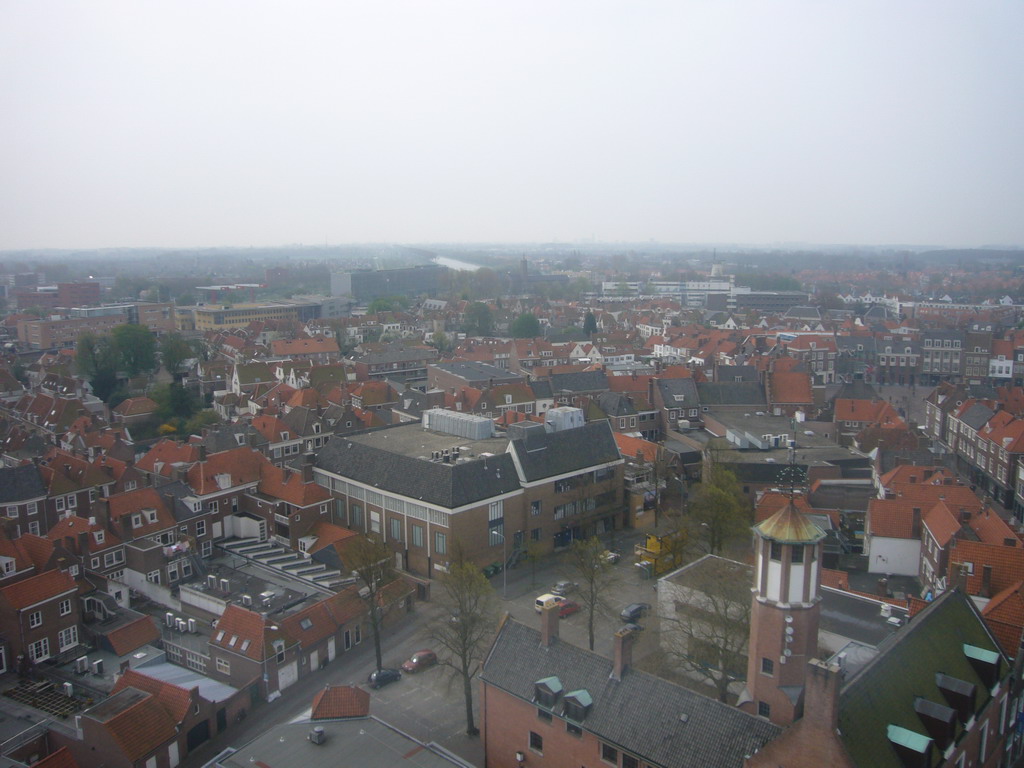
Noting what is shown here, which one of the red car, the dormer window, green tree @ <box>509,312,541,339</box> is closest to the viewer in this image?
the dormer window

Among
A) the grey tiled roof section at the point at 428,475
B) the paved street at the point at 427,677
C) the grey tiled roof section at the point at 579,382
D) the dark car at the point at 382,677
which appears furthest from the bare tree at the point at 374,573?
the grey tiled roof section at the point at 579,382

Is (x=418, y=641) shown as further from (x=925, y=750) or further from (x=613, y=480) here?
(x=925, y=750)

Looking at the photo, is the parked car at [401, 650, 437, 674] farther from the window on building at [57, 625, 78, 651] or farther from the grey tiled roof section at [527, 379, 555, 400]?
the grey tiled roof section at [527, 379, 555, 400]

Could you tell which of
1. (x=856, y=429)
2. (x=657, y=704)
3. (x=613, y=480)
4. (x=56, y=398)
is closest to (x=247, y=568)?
(x=613, y=480)

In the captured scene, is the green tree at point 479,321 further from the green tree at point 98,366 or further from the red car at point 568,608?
the red car at point 568,608

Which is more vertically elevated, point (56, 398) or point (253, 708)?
point (56, 398)

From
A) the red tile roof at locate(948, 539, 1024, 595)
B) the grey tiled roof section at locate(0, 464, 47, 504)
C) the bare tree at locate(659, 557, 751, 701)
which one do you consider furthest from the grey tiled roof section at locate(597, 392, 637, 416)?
A: the grey tiled roof section at locate(0, 464, 47, 504)
